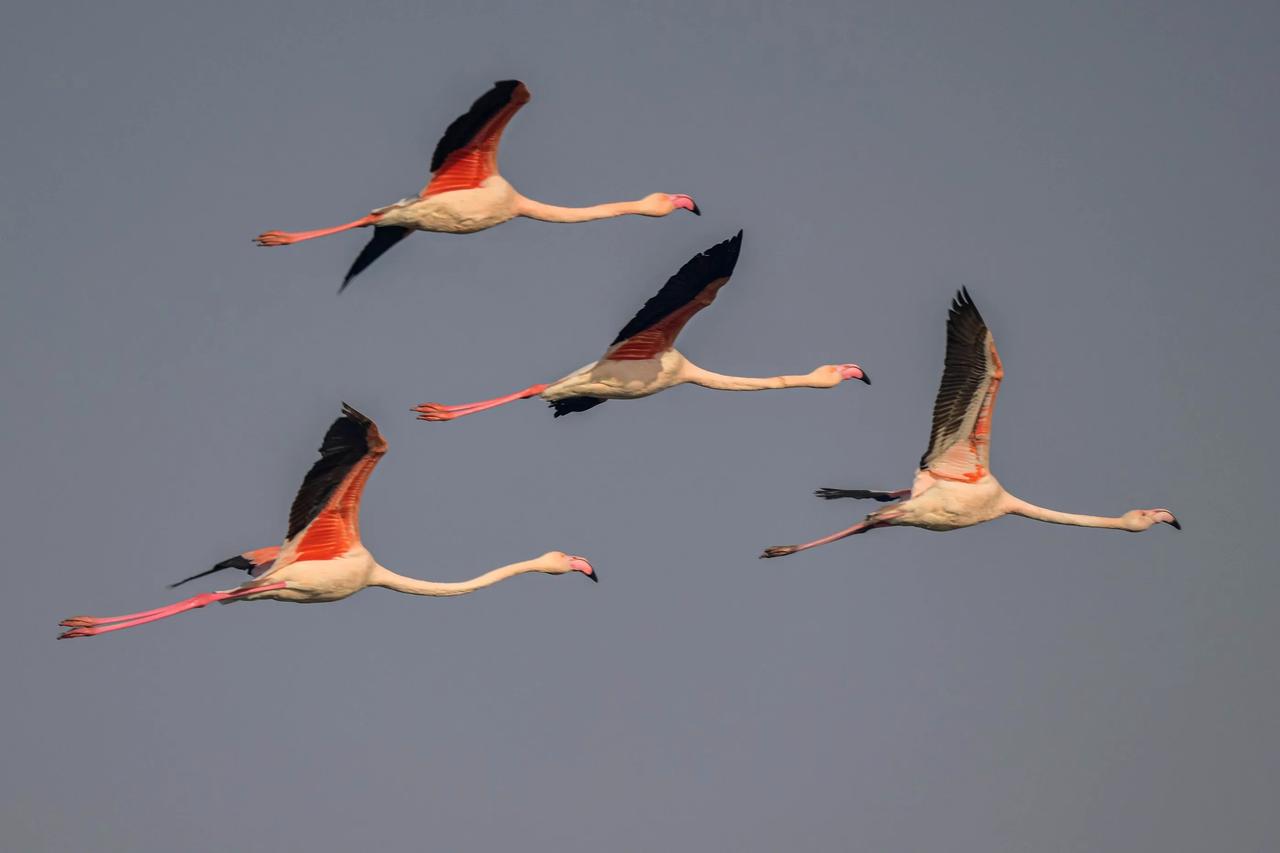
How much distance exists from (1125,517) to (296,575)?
10.6 m

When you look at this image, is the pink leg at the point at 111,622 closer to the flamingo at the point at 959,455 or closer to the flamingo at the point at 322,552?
the flamingo at the point at 322,552

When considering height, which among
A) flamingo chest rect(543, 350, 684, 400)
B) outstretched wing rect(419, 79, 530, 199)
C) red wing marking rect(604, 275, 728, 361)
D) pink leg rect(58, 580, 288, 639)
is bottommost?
pink leg rect(58, 580, 288, 639)

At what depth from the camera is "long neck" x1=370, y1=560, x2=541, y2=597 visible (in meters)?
29.9

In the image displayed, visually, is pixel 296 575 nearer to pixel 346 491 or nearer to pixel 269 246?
pixel 346 491

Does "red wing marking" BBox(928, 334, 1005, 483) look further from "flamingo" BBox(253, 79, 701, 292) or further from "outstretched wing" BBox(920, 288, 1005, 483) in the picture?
"flamingo" BBox(253, 79, 701, 292)

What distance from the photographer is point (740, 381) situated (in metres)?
32.1

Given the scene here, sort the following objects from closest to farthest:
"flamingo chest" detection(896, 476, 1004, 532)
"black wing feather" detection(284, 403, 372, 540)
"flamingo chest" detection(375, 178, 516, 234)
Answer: "black wing feather" detection(284, 403, 372, 540) → "flamingo chest" detection(896, 476, 1004, 532) → "flamingo chest" detection(375, 178, 516, 234)

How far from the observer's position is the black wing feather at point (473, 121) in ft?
95.9

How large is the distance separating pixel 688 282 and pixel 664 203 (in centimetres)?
290


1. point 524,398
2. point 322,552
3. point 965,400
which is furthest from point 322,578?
point 965,400

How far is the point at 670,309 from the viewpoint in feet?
98.7

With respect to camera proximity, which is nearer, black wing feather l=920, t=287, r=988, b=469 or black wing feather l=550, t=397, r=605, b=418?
black wing feather l=920, t=287, r=988, b=469

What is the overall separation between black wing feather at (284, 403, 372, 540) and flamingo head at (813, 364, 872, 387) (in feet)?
23.2

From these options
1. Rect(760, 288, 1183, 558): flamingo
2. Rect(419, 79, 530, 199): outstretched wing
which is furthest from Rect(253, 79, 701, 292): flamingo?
Rect(760, 288, 1183, 558): flamingo
